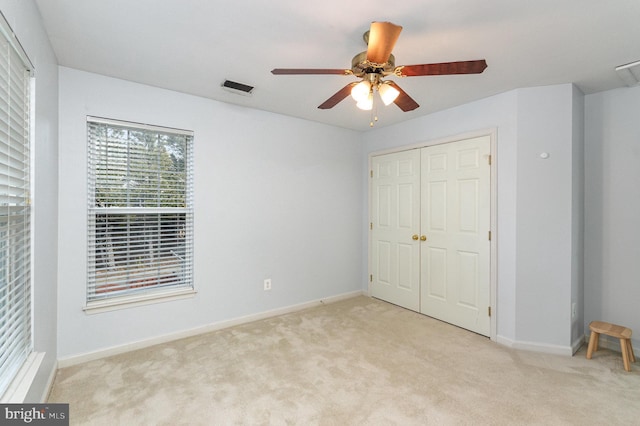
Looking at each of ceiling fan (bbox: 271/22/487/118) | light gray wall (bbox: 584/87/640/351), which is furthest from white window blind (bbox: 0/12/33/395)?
light gray wall (bbox: 584/87/640/351)

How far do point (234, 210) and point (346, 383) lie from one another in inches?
78.1

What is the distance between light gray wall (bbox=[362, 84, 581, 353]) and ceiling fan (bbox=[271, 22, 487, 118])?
1.43m

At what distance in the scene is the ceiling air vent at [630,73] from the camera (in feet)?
7.32

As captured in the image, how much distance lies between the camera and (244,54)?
2.15 m

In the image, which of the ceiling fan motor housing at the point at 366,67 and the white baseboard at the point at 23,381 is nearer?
the white baseboard at the point at 23,381

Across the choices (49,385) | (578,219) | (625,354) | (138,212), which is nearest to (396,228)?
(578,219)

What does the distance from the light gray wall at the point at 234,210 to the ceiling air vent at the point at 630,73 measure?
8.79ft

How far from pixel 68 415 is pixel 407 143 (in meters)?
3.83

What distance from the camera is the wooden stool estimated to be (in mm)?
2342

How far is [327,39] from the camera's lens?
194cm

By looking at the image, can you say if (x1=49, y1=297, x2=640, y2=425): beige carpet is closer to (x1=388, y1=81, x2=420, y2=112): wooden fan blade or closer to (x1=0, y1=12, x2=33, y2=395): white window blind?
(x1=0, y1=12, x2=33, y2=395): white window blind

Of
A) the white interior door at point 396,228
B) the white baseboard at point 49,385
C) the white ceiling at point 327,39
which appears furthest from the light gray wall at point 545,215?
the white baseboard at point 49,385

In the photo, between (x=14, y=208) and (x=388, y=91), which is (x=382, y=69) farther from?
(x=14, y=208)

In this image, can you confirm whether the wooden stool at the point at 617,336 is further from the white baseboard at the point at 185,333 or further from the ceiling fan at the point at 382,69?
the white baseboard at the point at 185,333
